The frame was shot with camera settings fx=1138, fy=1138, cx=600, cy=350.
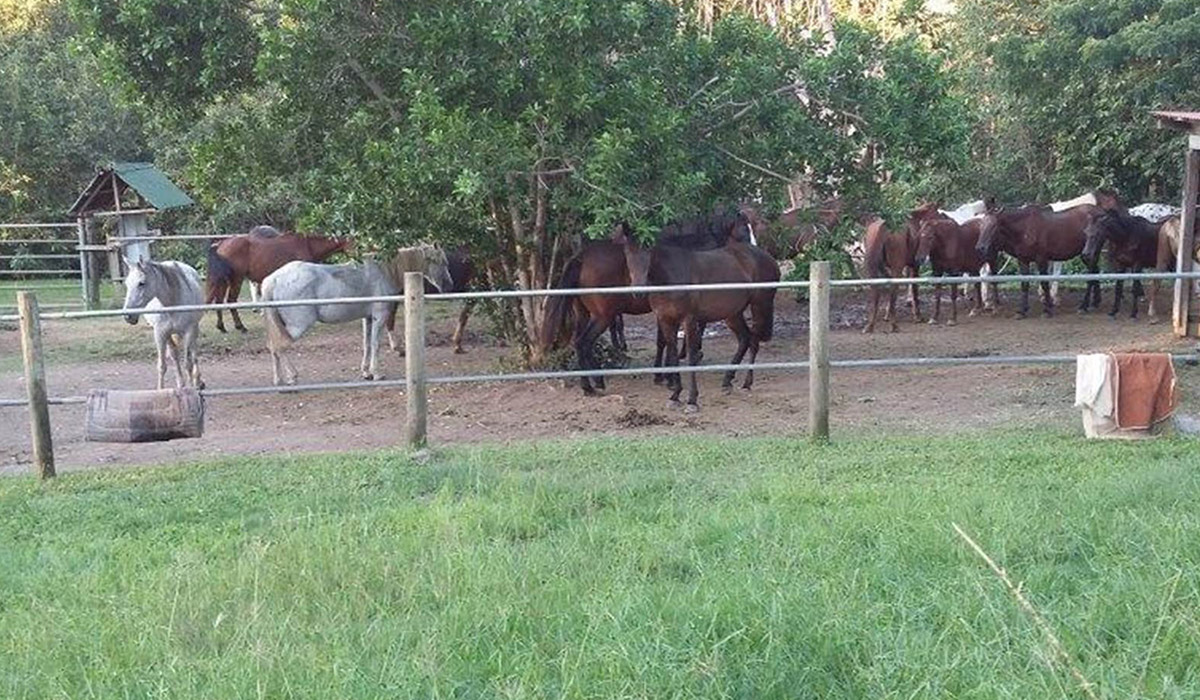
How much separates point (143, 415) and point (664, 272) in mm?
4949

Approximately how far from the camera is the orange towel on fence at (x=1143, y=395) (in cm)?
753

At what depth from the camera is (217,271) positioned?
50.3ft

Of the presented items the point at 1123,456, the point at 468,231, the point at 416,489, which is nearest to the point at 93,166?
the point at 468,231

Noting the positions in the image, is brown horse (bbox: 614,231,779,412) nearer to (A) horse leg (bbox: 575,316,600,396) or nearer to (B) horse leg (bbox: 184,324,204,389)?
(A) horse leg (bbox: 575,316,600,396)

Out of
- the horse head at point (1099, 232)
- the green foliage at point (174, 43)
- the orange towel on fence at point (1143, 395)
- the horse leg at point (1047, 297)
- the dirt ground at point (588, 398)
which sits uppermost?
the green foliage at point (174, 43)

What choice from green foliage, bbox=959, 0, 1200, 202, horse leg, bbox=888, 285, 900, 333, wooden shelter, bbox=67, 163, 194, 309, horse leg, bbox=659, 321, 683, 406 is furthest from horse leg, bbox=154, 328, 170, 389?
green foliage, bbox=959, 0, 1200, 202

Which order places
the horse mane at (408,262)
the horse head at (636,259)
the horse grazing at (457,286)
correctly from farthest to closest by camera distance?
the horse grazing at (457,286) < the horse mane at (408,262) < the horse head at (636,259)

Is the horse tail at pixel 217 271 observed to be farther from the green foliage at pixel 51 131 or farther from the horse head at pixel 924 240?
the green foliage at pixel 51 131

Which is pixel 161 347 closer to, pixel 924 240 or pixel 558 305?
pixel 558 305

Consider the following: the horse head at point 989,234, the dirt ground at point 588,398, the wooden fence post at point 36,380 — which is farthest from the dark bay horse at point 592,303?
the horse head at point 989,234

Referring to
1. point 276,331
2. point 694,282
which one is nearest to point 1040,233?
point 694,282

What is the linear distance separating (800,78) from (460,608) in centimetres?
809

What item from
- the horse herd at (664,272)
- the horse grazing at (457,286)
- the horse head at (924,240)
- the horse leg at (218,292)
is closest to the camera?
the horse herd at (664,272)

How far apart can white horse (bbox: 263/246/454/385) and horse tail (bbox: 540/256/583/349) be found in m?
1.64
